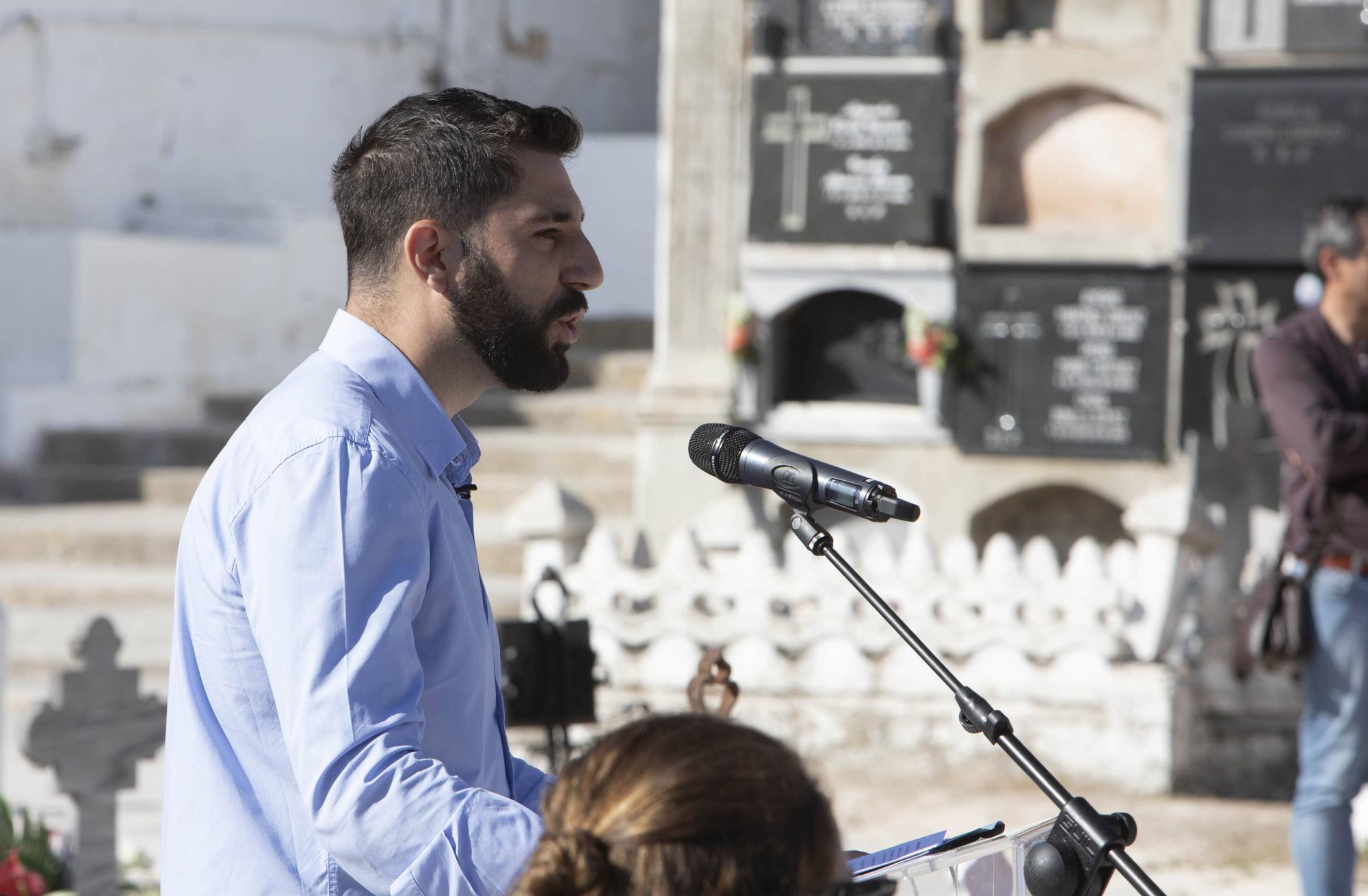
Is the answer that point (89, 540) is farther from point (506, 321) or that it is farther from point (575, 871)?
point (575, 871)

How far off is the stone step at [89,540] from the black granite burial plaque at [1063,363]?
12.3ft

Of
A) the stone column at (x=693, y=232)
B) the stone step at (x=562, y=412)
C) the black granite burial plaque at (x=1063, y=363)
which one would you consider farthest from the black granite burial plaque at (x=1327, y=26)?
the stone step at (x=562, y=412)

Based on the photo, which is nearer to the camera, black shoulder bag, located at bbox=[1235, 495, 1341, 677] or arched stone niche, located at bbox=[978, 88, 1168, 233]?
black shoulder bag, located at bbox=[1235, 495, 1341, 677]

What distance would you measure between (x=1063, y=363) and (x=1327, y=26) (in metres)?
1.86

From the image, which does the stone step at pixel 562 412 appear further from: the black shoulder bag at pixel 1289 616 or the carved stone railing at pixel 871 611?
the black shoulder bag at pixel 1289 616

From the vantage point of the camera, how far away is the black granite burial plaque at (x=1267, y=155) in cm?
718

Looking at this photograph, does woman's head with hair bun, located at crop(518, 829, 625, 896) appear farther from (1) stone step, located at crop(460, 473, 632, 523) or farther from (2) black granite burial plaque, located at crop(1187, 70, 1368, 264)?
(1) stone step, located at crop(460, 473, 632, 523)

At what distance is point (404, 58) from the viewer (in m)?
10.4

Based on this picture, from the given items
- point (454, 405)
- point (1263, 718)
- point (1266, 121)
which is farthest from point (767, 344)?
point (454, 405)

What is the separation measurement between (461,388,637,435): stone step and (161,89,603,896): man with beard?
6804 millimetres

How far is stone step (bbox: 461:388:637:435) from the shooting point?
8.62 m

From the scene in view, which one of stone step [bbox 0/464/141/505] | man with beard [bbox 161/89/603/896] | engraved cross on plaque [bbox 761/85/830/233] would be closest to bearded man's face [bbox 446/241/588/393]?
man with beard [bbox 161/89/603/896]

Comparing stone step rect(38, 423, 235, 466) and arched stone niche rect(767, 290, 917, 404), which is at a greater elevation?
arched stone niche rect(767, 290, 917, 404)

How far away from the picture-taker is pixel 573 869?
1.10 metres
